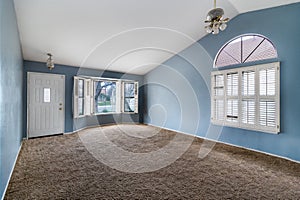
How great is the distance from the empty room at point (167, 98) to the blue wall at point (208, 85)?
0.08 feet

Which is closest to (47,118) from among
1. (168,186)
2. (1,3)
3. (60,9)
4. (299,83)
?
(60,9)

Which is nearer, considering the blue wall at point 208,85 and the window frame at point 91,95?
the blue wall at point 208,85

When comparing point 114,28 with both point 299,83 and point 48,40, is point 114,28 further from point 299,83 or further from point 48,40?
point 299,83

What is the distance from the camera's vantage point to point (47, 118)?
4969 millimetres

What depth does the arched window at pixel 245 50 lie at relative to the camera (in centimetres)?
366

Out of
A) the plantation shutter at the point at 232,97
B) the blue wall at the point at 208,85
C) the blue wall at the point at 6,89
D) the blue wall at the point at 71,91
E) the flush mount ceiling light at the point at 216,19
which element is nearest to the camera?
the blue wall at the point at 6,89

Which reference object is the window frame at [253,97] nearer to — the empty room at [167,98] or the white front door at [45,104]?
the empty room at [167,98]

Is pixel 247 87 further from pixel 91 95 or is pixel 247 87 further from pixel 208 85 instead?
pixel 91 95

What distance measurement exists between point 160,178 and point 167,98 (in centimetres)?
409

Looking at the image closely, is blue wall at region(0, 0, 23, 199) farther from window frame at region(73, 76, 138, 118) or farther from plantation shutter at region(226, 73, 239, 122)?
plantation shutter at region(226, 73, 239, 122)

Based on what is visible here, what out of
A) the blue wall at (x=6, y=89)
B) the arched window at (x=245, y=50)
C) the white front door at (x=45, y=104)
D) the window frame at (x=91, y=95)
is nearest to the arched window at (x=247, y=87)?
the arched window at (x=245, y=50)

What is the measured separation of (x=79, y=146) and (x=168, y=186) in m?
2.62

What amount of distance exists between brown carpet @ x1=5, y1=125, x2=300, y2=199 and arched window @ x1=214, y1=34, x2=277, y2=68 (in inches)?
86.1

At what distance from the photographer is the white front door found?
468 cm
